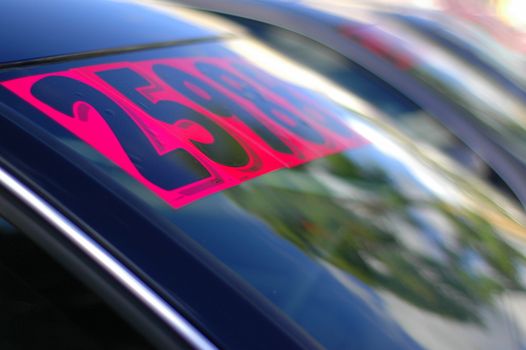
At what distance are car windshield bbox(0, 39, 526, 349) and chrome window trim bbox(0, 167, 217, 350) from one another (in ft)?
0.08

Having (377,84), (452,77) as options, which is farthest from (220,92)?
(452,77)

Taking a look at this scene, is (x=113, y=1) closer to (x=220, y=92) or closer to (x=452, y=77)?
(x=220, y=92)

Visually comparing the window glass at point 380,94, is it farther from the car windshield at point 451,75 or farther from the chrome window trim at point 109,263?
the chrome window trim at point 109,263

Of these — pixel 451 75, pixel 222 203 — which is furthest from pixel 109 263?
pixel 451 75

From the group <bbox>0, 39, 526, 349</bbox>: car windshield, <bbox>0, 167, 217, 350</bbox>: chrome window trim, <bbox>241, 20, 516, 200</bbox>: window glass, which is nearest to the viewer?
<bbox>0, 167, 217, 350</bbox>: chrome window trim

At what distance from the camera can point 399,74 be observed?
3.31 metres

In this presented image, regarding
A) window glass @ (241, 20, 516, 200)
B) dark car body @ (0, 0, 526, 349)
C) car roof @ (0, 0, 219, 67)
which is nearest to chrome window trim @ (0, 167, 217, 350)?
dark car body @ (0, 0, 526, 349)

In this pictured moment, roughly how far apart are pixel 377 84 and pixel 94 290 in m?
2.37

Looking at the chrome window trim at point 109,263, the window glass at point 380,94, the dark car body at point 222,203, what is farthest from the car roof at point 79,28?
the window glass at point 380,94

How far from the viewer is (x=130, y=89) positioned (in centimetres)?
153

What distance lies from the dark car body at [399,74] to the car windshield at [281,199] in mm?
A: 1159

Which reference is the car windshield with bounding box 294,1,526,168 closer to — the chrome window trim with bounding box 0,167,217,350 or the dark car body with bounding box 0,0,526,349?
the dark car body with bounding box 0,0,526,349

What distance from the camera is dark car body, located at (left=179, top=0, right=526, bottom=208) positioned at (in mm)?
3080

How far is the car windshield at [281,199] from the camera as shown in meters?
1.28
